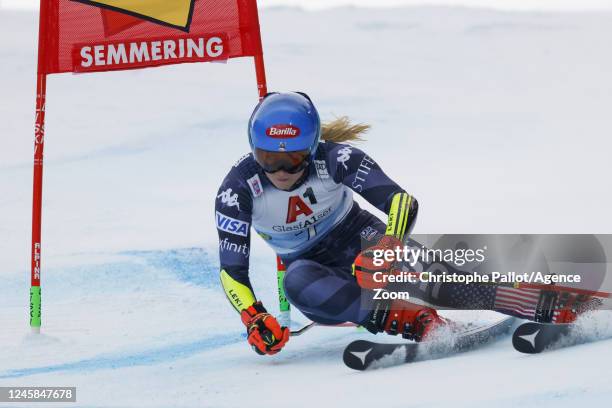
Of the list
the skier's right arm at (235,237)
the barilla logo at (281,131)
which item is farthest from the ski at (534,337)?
the barilla logo at (281,131)

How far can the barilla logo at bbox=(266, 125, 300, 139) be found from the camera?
5035mm

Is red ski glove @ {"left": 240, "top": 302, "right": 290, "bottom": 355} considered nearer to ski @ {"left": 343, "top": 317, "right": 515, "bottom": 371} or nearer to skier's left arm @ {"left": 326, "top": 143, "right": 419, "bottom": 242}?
ski @ {"left": 343, "top": 317, "right": 515, "bottom": 371}

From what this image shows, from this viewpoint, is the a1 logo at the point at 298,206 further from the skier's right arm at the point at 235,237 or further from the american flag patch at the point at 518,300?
the american flag patch at the point at 518,300

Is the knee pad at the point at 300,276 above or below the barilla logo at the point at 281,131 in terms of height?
below

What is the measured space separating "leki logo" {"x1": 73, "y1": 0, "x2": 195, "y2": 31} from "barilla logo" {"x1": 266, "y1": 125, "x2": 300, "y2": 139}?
173 cm

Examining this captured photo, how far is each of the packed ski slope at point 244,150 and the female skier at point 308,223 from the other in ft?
0.96

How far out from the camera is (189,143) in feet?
40.0

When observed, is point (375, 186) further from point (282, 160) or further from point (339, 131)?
point (339, 131)

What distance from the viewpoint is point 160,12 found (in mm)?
6477

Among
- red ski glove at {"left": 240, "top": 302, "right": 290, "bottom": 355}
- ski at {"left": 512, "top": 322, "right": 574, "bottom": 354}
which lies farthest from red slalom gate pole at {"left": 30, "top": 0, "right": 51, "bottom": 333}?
ski at {"left": 512, "top": 322, "right": 574, "bottom": 354}

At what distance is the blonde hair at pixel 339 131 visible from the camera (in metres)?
5.79

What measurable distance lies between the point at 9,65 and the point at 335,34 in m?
5.26

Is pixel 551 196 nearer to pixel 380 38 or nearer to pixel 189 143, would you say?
pixel 189 143

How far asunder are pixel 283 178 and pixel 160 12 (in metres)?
1.80
